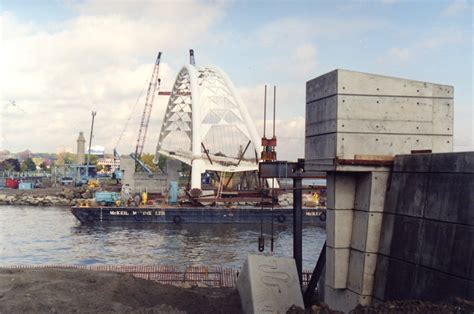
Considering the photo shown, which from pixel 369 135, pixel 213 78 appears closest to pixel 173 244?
pixel 369 135

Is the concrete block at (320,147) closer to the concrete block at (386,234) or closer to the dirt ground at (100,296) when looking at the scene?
the concrete block at (386,234)

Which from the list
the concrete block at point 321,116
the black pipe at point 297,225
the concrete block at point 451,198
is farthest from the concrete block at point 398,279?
the black pipe at point 297,225

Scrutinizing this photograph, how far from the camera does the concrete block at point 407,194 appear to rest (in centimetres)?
1217

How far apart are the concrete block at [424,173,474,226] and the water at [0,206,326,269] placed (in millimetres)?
21549

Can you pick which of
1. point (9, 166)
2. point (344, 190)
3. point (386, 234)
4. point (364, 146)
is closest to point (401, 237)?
point (386, 234)

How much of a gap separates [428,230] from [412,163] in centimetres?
190

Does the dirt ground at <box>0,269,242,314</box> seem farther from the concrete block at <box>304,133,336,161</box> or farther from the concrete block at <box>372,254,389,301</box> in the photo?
the concrete block at <box>304,133,336,161</box>

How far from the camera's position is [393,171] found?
1352cm

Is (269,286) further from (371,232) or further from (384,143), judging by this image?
(384,143)

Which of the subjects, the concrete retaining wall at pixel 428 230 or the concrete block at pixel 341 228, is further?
the concrete block at pixel 341 228

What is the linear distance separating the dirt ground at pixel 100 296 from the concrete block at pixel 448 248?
6.04 m

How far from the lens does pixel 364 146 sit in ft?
44.8

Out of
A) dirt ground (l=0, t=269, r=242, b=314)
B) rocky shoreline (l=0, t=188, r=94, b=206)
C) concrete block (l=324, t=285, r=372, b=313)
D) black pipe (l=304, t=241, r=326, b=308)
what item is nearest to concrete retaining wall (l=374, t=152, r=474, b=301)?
concrete block (l=324, t=285, r=372, b=313)

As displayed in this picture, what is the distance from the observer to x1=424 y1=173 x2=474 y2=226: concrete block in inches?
420
